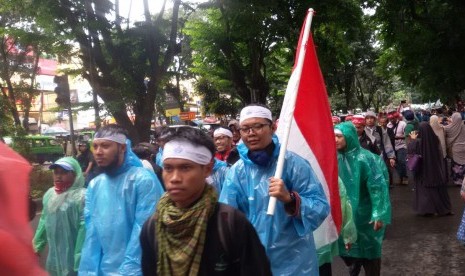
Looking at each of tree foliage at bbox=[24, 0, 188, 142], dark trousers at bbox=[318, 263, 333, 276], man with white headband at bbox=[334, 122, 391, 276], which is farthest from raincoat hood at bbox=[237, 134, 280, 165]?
tree foliage at bbox=[24, 0, 188, 142]

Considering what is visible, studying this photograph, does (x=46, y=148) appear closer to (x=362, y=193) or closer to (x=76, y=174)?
(x=76, y=174)

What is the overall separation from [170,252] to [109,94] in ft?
34.5

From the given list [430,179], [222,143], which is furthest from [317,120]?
[430,179]

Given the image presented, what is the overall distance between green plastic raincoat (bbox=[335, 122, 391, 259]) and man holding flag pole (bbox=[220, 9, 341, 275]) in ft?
4.87

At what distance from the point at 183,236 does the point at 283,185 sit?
787 millimetres

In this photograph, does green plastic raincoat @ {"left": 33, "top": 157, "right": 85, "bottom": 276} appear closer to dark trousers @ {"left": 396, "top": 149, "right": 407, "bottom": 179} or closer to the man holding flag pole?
the man holding flag pole

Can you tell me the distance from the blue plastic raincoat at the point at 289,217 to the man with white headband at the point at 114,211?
1.96 feet

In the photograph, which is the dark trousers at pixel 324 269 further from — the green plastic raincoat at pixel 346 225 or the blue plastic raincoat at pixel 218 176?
the blue plastic raincoat at pixel 218 176

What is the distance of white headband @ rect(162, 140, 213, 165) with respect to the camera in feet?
8.37

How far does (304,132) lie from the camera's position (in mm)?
3924

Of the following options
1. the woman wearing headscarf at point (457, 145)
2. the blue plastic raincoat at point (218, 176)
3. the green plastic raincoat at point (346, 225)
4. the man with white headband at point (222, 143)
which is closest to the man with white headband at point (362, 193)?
the green plastic raincoat at point (346, 225)

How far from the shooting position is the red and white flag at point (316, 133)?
3844 millimetres

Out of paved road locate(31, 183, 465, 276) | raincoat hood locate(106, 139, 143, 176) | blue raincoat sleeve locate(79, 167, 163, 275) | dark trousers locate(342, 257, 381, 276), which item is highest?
raincoat hood locate(106, 139, 143, 176)

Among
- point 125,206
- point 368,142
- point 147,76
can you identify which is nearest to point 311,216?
point 125,206
